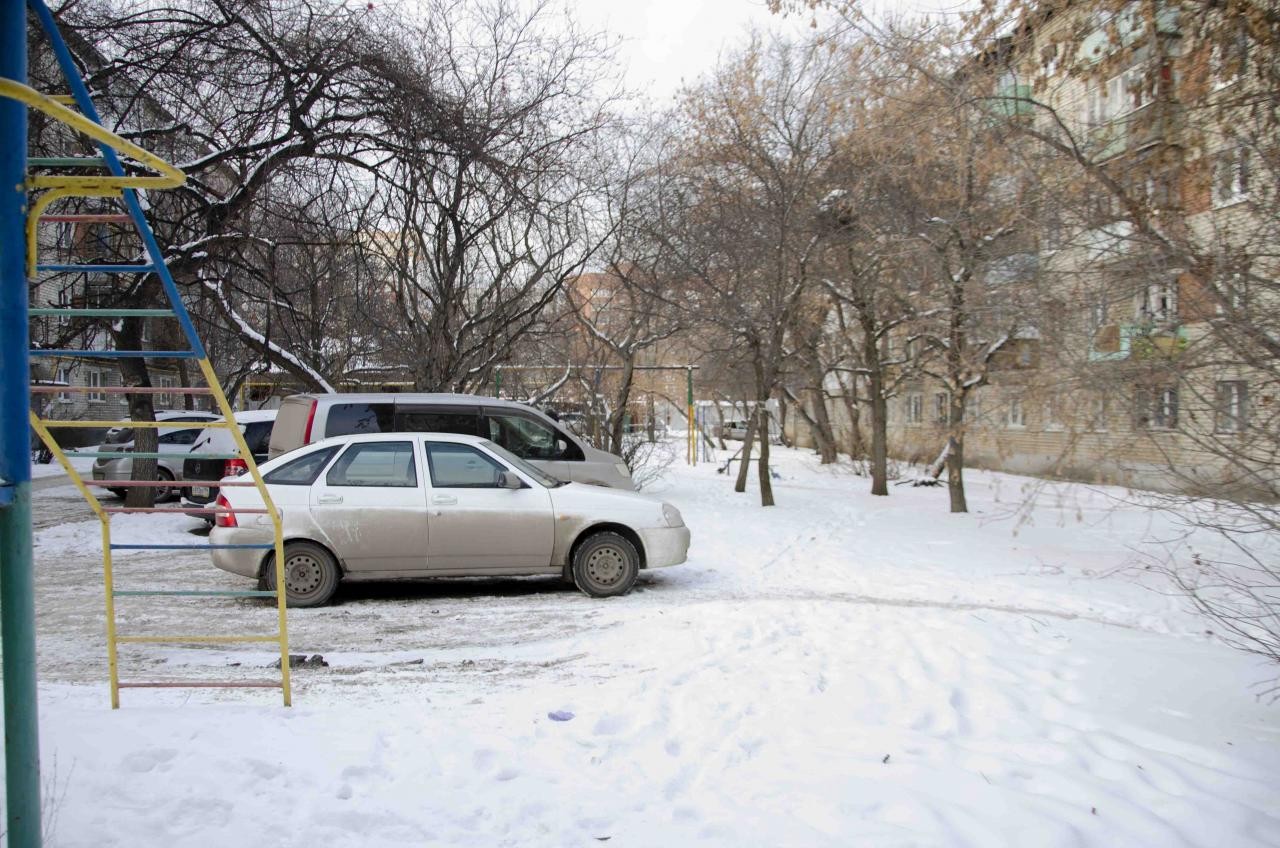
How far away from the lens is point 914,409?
3662 cm

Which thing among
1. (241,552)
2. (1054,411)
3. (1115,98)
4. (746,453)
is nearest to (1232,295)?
(1054,411)

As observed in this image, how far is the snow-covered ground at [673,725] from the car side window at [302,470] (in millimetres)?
1188

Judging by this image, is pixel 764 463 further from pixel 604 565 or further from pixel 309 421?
pixel 309 421

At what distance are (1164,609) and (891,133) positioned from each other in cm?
538

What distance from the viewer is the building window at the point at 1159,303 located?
222 inches

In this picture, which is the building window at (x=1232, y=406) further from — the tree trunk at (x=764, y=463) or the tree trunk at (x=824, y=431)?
the tree trunk at (x=824, y=431)

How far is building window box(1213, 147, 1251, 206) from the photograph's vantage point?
529 cm

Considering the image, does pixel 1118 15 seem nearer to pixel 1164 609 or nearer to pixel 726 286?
pixel 1164 609

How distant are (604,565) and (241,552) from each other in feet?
10.9

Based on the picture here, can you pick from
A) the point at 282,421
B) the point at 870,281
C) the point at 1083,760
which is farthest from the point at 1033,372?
the point at 870,281

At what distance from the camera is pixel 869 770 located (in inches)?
156

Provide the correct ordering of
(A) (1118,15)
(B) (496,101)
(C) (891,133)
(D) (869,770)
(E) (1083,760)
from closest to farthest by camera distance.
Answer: (D) (869,770) → (E) (1083,760) → (A) (1118,15) → (C) (891,133) → (B) (496,101)

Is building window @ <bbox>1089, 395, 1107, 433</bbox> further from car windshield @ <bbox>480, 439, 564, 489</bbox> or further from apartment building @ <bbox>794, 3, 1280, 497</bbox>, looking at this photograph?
car windshield @ <bbox>480, 439, 564, 489</bbox>

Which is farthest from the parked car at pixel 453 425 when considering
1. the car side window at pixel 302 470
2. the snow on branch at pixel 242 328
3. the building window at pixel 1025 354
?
the building window at pixel 1025 354
